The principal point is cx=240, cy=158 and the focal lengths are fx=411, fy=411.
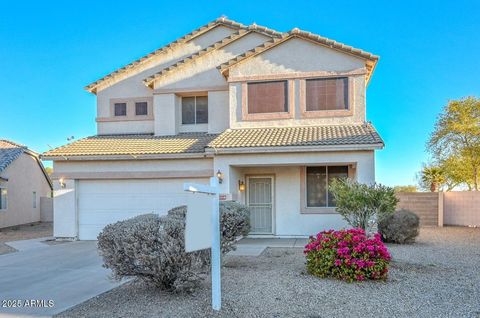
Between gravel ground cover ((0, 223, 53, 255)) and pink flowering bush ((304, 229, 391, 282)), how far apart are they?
10647mm

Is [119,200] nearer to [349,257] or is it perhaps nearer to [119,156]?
[119,156]

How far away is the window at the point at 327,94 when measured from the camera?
15703mm

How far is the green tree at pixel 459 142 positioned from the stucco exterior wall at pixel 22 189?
84.0 feet

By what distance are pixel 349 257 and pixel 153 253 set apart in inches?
160

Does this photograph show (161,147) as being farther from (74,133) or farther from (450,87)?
(450,87)

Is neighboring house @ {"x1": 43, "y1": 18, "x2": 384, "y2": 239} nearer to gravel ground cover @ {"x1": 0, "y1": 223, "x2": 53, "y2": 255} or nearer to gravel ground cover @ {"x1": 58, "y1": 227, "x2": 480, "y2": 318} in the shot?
gravel ground cover @ {"x1": 0, "y1": 223, "x2": 53, "y2": 255}

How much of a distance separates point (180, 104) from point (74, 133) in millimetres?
5995

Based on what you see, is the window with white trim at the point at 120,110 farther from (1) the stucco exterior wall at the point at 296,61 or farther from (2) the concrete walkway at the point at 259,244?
(2) the concrete walkway at the point at 259,244

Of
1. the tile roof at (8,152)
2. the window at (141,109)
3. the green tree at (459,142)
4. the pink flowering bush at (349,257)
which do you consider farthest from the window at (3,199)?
the green tree at (459,142)

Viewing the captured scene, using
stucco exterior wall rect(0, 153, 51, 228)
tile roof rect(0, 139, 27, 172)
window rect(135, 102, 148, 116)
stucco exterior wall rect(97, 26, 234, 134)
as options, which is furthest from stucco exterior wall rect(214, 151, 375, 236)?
stucco exterior wall rect(0, 153, 51, 228)

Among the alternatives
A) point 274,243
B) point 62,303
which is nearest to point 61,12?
point 274,243

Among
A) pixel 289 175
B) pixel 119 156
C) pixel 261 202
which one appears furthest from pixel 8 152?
pixel 289 175

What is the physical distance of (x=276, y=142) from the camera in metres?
14.3

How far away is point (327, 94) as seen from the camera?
52.0 ft
